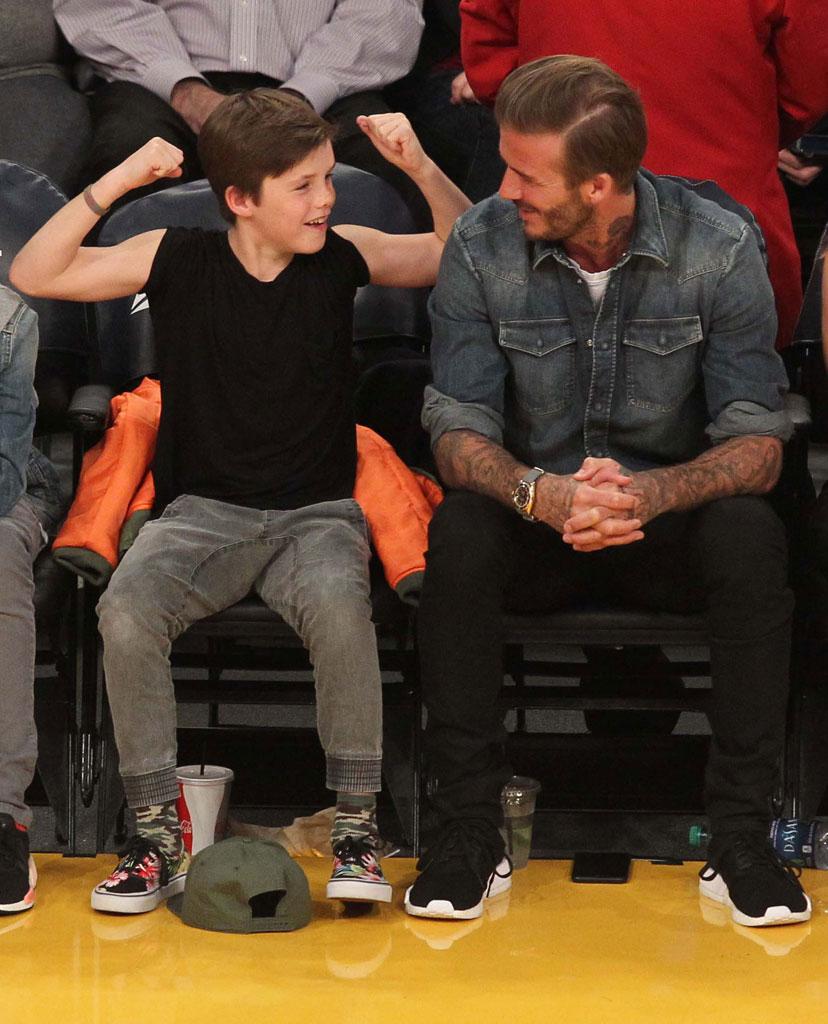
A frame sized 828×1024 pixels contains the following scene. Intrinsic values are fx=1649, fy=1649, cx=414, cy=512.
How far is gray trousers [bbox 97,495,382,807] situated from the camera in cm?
275

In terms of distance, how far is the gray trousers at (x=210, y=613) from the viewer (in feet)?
9.01

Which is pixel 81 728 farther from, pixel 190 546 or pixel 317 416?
pixel 317 416

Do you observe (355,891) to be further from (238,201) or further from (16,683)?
(238,201)

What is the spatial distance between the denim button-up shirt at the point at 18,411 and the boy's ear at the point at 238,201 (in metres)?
0.43

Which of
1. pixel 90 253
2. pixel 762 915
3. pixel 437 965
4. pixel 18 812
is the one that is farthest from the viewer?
pixel 90 253

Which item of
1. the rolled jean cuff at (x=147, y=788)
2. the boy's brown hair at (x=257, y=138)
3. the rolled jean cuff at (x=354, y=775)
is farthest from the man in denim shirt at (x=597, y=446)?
the rolled jean cuff at (x=147, y=788)

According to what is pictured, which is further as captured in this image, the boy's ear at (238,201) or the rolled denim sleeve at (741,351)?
the boy's ear at (238,201)

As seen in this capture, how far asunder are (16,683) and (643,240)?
1.31 meters

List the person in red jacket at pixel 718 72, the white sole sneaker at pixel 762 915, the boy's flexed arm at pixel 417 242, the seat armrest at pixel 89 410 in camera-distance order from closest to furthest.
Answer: the white sole sneaker at pixel 762 915 → the seat armrest at pixel 89 410 → the boy's flexed arm at pixel 417 242 → the person in red jacket at pixel 718 72

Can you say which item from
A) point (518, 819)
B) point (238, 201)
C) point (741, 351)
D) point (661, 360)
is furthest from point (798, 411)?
point (238, 201)

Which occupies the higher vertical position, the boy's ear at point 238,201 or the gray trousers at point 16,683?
the boy's ear at point 238,201

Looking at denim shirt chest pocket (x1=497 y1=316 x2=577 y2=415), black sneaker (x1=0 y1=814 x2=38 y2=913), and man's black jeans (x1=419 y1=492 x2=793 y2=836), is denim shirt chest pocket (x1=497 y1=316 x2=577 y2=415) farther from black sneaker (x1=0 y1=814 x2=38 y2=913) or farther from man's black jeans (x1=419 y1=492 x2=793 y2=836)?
black sneaker (x1=0 y1=814 x2=38 y2=913)

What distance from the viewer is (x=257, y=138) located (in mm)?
3070

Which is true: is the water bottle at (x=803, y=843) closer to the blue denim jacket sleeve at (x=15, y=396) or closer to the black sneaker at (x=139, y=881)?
the black sneaker at (x=139, y=881)
